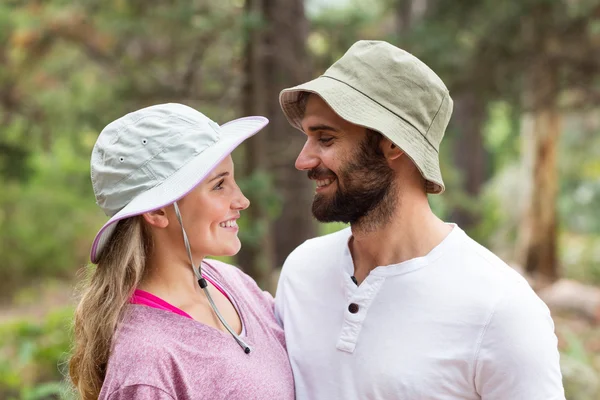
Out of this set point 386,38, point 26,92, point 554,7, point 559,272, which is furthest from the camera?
point 559,272

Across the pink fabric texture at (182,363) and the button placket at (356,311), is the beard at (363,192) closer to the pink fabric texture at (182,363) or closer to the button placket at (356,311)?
A: the button placket at (356,311)

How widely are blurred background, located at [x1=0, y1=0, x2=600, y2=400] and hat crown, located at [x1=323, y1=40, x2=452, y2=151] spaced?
1189 mm

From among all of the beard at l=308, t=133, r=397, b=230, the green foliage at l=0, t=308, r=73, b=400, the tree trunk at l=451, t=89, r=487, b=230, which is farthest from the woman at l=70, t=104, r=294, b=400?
the tree trunk at l=451, t=89, r=487, b=230

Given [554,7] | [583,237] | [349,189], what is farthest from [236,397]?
[583,237]

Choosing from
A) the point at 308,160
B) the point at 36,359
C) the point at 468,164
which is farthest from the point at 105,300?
the point at 468,164

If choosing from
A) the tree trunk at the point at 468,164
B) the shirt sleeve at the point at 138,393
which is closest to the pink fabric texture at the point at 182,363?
the shirt sleeve at the point at 138,393

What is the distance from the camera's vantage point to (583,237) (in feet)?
49.6

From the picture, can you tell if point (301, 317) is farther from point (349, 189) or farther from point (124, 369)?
point (124, 369)

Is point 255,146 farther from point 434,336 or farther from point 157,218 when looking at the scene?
point 434,336

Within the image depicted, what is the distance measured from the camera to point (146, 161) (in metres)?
1.97

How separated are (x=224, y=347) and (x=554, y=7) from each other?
24.4ft

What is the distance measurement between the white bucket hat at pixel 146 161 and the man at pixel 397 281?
1.41ft

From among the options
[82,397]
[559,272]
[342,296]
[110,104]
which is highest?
[342,296]

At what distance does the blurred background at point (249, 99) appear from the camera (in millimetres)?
5363
